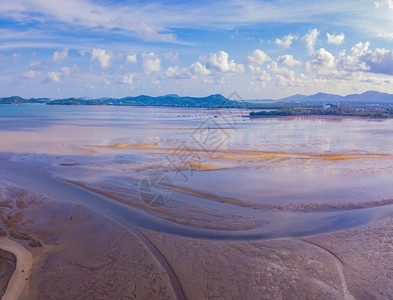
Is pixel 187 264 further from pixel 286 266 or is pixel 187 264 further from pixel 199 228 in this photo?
pixel 286 266

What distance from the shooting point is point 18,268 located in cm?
714

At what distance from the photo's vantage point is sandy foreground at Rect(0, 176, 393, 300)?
6.42 metres

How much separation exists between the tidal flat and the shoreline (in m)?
0.14

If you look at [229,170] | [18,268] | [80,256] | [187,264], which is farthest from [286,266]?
[229,170]

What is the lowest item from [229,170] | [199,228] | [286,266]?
[286,266]

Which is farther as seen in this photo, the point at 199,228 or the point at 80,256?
the point at 199,228

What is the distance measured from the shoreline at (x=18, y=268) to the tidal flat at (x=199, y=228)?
14cm

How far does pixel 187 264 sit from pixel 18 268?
13.7ft

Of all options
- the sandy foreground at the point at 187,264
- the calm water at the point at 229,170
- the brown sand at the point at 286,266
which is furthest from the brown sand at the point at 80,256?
the calm water at the point at 229,170

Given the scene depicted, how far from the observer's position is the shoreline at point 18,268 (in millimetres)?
6310

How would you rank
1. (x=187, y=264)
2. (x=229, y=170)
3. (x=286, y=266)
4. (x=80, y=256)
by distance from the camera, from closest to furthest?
(x=286, y=266)
(x=187, y=264)
(x=80, y=256)
(x=229, y=170)

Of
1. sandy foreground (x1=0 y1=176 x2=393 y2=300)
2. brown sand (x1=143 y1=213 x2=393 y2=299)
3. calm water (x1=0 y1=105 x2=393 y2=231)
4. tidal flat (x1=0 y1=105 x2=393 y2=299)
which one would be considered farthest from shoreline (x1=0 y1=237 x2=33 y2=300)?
calm water (x1=0 y1=105 x2=393 y2=231)

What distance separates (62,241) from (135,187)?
5.23 meters

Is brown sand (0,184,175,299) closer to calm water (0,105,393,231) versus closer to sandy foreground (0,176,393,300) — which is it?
sandy foreground (0,176,393,300)
